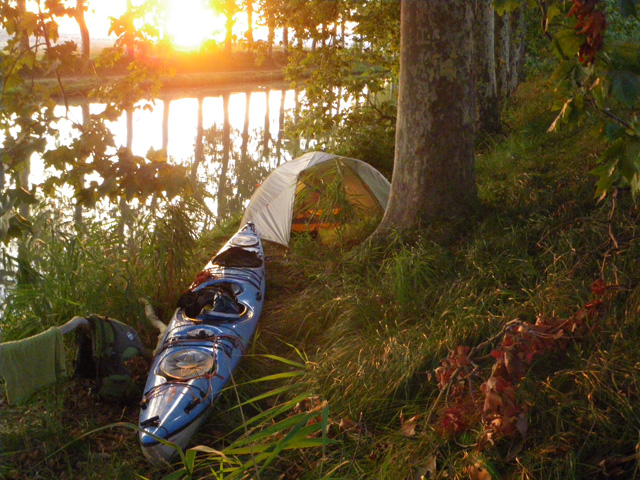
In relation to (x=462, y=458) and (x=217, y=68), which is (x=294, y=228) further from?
(x=217, y=68)

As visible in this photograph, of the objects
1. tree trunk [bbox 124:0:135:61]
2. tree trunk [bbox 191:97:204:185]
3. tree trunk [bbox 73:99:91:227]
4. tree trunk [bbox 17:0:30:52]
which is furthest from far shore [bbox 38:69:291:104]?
tree trunk [bbox 124:0:135:61]

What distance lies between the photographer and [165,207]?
18.9ft

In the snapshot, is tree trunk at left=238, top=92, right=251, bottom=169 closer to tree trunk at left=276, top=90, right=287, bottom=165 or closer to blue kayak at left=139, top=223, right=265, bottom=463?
tree trunk at left=276, top=90, right=287, bottom=165

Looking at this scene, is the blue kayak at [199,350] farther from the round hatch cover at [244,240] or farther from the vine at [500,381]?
the vine at [500,381]

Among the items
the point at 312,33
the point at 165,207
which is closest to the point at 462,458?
the point at 165,207

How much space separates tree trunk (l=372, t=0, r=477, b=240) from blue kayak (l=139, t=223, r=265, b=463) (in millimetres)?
1286

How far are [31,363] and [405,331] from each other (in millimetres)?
2264

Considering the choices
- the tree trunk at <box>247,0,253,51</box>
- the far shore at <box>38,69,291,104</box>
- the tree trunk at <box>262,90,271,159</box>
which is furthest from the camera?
the far shore at <box>38,69,291,104</box>

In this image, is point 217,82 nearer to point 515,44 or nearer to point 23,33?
point 515,44

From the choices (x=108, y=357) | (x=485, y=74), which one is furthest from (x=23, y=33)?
(x=485, y=74)

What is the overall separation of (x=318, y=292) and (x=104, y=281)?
1.68 metres

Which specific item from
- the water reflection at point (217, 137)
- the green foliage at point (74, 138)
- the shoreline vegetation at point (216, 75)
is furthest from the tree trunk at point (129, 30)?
the shoreline vegetation at point (216, 75)

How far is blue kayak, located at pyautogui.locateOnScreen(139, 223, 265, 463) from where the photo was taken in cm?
376

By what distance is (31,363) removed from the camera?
3.94m
